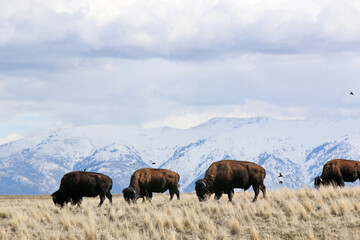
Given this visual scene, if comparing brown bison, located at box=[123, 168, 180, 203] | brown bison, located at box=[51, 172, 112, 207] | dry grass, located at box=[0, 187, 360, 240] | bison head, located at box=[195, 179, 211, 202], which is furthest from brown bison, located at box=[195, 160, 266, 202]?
brown bison, located at box=[51, 172, 112, 207]

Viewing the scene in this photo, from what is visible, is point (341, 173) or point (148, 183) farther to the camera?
point (148, 183)

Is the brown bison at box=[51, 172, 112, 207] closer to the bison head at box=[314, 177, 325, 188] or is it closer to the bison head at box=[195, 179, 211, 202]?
the bison head at box=[195, 179, 211, 202]

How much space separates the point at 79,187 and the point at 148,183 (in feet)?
16.8

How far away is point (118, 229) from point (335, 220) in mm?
8461

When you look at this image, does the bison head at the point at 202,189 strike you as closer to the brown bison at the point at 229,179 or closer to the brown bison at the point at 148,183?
the brown bison at the point at 229,179

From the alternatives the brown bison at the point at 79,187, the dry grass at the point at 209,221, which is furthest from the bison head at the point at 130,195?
the dry grass at the point at 209,221

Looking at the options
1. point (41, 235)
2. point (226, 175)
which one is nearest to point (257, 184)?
point (226, 175)

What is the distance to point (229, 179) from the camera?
29312 millimetres

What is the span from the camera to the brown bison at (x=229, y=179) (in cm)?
2936

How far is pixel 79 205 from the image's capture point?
3066cm

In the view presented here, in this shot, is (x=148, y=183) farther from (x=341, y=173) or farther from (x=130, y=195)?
(x=341, y=173)

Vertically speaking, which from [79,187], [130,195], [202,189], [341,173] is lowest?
[341,173]

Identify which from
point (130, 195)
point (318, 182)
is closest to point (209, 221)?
point (130, 195)

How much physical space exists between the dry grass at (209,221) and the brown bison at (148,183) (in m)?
4.85
